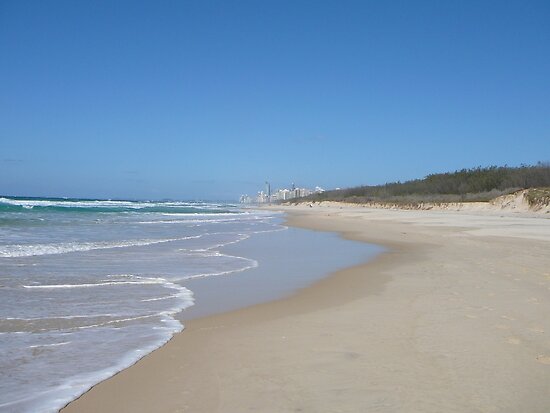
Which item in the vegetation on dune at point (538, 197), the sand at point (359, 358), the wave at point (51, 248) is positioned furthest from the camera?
the vegetation on dune at point (538, 197)

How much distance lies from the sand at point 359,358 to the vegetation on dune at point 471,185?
115ft

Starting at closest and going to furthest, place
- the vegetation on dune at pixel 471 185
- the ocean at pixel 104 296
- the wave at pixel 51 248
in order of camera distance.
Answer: the ocean at pixel 104 296 < the wave at pixel 51 248 < the vegetation on dune at pixel 471 185

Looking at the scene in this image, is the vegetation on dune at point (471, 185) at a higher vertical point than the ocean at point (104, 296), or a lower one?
higher

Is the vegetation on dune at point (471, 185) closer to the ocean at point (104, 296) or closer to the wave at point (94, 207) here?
the wave at point (94, 207)

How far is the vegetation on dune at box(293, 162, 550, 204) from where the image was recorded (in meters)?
50.9

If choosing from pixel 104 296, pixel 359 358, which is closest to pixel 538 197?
pixel 104 296

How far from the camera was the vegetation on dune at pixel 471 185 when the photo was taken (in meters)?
50.9

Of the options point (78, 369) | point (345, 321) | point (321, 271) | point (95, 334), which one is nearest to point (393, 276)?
point (321, 271)

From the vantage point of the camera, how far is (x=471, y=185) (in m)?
62.2

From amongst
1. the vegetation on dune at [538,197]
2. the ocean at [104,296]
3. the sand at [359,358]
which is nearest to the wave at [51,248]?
the ocean at [104,296]

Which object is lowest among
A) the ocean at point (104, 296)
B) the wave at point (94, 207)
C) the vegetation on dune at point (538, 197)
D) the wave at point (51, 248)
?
the ocean at point (104, 296)

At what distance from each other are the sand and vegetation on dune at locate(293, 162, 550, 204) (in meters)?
35.0

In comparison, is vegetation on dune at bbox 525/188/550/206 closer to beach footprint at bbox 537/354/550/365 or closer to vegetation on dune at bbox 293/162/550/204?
vegetation on dune at bbox 293/162/550/204

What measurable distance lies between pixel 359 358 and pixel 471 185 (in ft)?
207
